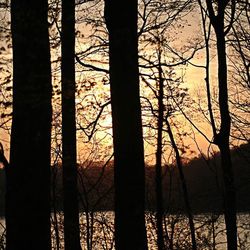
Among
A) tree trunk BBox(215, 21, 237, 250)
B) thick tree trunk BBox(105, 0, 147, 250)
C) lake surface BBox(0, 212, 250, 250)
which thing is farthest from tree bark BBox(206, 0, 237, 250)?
lake surface BBox(0, 212, 250, 250)

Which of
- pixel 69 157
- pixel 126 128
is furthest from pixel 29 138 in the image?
pixel 69 157

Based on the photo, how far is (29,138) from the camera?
454cm

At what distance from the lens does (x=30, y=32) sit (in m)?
4.79

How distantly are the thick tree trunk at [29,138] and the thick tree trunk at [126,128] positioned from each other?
32.6 inches

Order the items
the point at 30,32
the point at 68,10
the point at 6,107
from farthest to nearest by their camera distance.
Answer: the point at 68,10 → the point at 6,107 → the point at 30,32

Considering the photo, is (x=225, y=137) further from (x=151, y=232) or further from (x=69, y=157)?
(x=151, y=232)

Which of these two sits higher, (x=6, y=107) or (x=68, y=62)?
(x=68, y=62)

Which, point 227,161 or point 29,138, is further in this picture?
point 227,161

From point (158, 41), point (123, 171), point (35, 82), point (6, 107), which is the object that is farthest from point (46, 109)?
point (158, 41)

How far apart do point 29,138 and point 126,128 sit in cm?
112

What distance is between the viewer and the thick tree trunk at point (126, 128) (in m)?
5.04

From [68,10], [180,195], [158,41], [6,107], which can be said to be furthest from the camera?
[180,195]

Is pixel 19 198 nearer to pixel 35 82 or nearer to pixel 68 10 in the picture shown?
pixel 35 82

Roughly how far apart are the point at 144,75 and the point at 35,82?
8.44 meters
